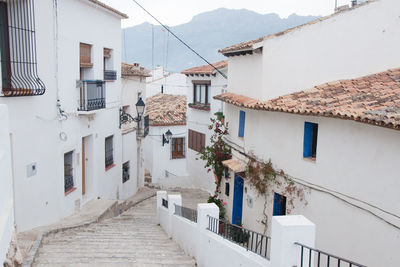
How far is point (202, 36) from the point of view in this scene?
15288cm

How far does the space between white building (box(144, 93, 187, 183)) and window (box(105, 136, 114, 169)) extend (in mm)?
7888

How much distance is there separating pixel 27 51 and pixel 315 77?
7.16 metres

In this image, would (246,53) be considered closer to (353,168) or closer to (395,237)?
(353,168)

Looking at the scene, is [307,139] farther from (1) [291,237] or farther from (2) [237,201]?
(2) [237,201]

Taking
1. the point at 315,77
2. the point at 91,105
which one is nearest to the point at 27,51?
the point at 91,105

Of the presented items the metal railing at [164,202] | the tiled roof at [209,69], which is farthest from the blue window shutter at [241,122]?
the tiled roof at [209,69]

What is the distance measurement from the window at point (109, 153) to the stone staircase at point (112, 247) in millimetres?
4217

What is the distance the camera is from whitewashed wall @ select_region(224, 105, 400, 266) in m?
6.87

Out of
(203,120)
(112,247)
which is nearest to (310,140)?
(112,247)

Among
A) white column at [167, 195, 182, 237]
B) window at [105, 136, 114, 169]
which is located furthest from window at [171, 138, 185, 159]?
white column at [167, 195, 182, 237]

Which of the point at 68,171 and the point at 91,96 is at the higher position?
the point at 91,96

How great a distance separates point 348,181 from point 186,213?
4.54 m

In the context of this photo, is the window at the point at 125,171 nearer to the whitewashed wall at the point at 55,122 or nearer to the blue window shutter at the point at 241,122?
the whitewashed wall at the point at 55,122

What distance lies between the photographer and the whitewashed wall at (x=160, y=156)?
26.0 meters
